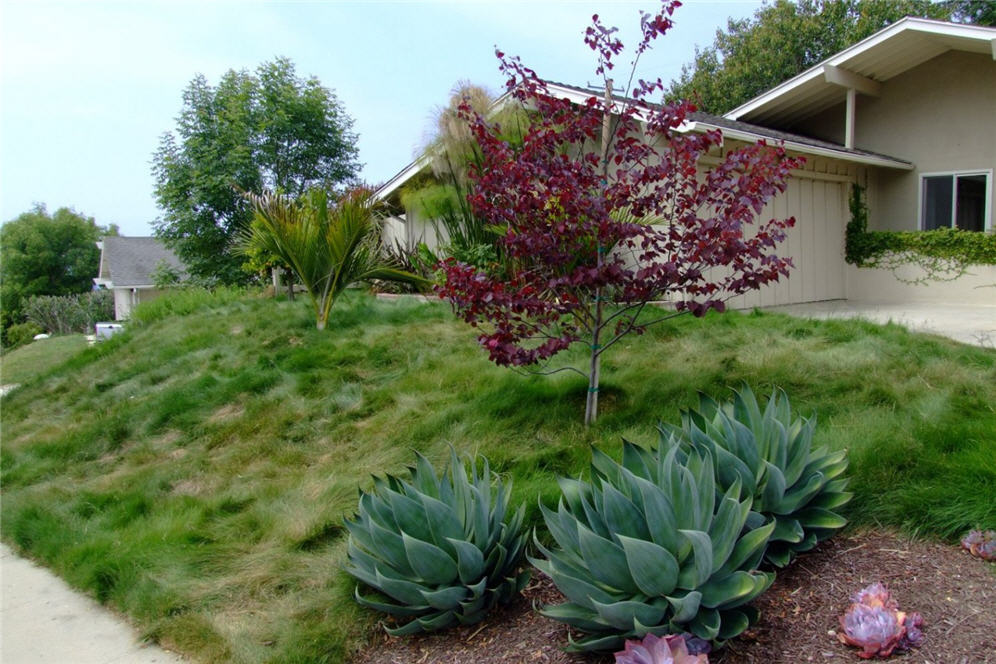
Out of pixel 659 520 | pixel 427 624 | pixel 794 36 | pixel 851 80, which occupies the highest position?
pixel 794 36

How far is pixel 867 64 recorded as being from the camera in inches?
462

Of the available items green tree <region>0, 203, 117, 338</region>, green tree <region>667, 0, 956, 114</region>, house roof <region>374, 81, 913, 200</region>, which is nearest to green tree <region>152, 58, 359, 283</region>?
house roof <region>374, 81, 913, 200</region>

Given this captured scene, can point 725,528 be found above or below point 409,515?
above

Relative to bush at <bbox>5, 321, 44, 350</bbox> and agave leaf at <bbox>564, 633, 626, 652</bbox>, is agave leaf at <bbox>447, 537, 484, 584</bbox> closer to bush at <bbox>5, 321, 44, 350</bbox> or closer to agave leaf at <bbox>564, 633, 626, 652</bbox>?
agave leaf at <bbox>564, 633, 626, 652</bbox>

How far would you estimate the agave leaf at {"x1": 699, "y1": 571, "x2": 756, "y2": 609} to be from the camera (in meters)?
2.31

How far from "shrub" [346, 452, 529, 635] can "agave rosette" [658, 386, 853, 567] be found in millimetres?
882

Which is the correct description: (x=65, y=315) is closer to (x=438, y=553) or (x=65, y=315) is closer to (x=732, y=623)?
(x=438, y=553)

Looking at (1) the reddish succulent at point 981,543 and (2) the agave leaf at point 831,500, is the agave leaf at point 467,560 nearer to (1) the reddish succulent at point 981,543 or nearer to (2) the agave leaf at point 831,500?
(2) the agave leaf at point 831,500

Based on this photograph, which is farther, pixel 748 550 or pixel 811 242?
pixel 811 242

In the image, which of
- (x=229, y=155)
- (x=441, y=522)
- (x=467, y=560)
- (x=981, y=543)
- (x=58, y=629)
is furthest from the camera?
(x=229, y=155)

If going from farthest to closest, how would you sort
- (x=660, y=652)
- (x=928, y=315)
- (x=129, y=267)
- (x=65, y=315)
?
(x=129, y=267) < (x=65, y=315) < (x=928, y=315) < (x=660, y=652)

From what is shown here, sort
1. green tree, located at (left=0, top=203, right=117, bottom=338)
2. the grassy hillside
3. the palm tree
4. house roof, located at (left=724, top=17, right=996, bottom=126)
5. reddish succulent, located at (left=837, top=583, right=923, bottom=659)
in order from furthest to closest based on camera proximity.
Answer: green tree, located at (left=0, top=203, right=117, bottom=338), house roof, located at (left=724, top=17, right=996, bottom=126), the palm tree, the grassy hillside, reddish succulent, located at (left=837, top=583, right=923, bottom=659)

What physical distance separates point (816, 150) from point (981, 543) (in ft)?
28.7

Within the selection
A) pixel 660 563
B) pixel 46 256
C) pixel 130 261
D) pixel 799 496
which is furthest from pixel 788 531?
pixel 46 256
